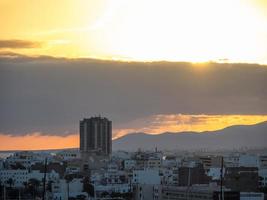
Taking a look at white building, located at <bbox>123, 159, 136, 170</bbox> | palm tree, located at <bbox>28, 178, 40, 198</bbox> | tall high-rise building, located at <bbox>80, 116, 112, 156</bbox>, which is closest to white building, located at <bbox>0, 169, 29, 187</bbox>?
palm tree, located at <bbox>28, 178, 40, 198</bbox>

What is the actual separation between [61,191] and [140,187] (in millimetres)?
5807

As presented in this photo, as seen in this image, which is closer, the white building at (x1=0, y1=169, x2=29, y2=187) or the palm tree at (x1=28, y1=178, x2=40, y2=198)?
the palm tree at (x1=28, y1=178, x2=40, y2=198)

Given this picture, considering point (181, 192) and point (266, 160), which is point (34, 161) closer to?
point (266, 160)

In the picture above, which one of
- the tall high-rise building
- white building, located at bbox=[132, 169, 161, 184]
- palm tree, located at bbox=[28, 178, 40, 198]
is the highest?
the tall high-rise building

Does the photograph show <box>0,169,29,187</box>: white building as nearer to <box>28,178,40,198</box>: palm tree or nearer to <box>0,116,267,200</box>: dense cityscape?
<box>0,116,267,200</box>: dense cityscape

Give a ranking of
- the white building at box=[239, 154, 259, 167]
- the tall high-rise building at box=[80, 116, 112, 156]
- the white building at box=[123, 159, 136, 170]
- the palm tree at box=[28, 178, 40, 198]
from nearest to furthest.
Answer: the palm tree at box=[28, 178, 40, 198] < the white building at box=[239, 154, 259, 167] < the white building at box=[123, 159, 136, 170] < the tall high-rise building at box=[80, 116, 112, 156]

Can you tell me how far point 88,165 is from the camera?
78188 mm

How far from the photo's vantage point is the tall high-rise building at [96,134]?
108188 mm

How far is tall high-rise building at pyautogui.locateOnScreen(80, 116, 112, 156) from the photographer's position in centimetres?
10819

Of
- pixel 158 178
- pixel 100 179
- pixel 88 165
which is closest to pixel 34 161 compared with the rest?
pixel 88 165

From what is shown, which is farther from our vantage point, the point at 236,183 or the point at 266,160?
the point at 266,160

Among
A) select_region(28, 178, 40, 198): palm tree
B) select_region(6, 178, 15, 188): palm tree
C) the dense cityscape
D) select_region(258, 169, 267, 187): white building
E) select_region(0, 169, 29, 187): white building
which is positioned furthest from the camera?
select_region(0, 169, 29, 187): white building

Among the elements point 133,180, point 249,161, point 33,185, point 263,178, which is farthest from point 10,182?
point 249,161

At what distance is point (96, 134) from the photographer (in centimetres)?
10800
